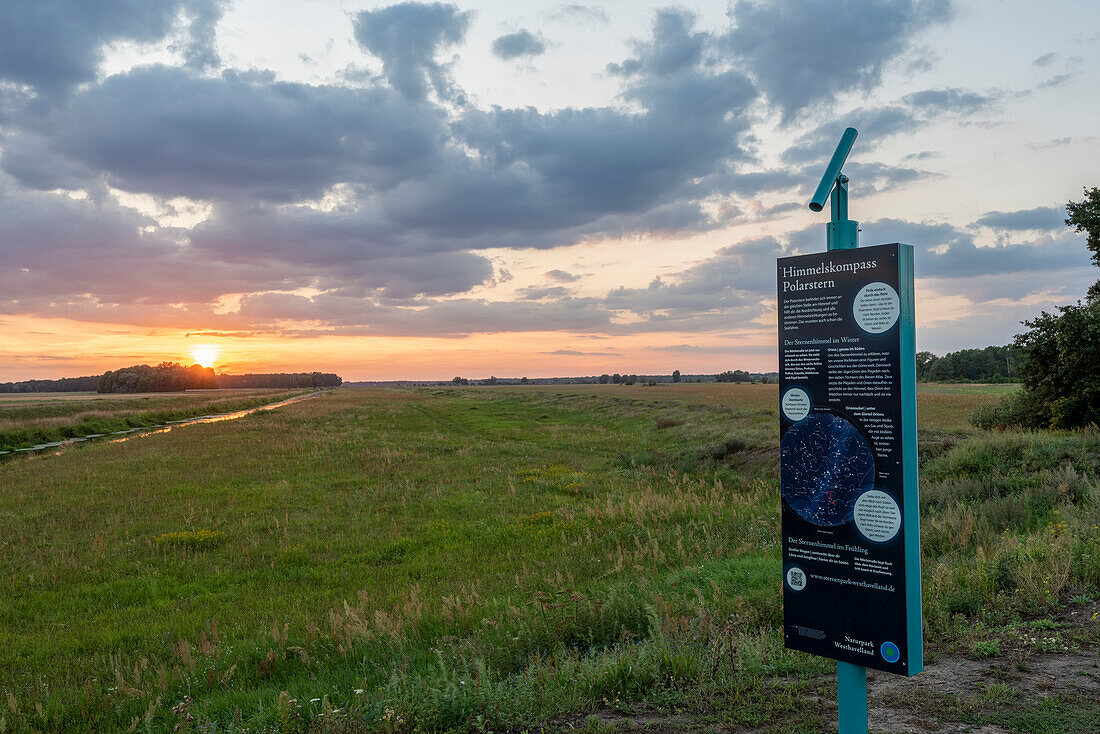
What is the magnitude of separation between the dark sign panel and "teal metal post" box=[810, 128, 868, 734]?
21 centimetres

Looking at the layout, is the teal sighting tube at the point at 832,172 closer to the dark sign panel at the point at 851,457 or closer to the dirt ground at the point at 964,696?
the dark sign panel at the point at 851,457

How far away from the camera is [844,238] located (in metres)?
4.00

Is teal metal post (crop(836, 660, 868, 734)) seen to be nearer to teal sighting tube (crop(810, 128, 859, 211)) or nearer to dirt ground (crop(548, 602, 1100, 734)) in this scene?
dirt ground (crop(548, 602, 1100, 734))

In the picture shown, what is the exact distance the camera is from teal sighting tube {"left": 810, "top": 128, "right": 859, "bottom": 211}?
4078 millimetres

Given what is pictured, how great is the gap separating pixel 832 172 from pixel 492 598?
8.15 metres

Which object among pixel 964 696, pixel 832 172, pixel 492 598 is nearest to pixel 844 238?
pixel 832 172

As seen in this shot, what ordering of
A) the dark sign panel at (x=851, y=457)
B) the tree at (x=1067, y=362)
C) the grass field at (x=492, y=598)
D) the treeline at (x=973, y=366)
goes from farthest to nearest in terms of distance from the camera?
the treeline at (x=973, y=366) → the tree at (x=1067, y=362) → the grass field at (x=492, y=598) → the dark sign panel at (x=851, y=457)

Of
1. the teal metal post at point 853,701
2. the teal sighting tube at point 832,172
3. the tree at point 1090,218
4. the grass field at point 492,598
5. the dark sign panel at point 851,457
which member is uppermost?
the tree at point 1090,218

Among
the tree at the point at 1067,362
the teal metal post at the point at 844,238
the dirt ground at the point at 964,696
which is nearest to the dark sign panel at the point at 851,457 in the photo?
the teal metal post at the point at 844,238

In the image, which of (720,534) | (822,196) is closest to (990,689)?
(822,196)

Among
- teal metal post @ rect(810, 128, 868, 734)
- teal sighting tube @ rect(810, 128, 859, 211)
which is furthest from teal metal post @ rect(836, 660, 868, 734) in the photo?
teal sighting tube @ rect(810, 128, 859, 211)

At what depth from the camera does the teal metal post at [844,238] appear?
4.01 metres

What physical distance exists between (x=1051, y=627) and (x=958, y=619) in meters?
0.80

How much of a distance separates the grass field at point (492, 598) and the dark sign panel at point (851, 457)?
1.39 m
